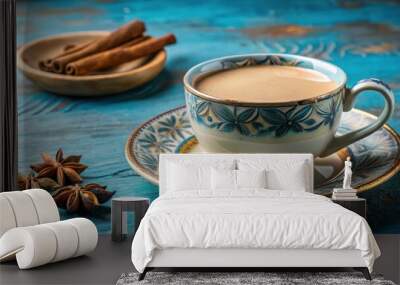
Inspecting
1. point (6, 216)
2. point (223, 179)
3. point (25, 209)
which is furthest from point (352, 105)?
point (6, 216)

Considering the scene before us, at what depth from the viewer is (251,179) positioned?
5.26 metres

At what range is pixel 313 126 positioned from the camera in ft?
18.0

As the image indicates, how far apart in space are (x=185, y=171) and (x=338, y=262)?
54.2 inches

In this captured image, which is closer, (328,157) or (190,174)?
(190,174)

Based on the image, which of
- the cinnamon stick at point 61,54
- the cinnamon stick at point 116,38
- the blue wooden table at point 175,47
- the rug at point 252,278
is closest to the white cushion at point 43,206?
the rug at point 252,278

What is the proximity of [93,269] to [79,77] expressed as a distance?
1804 mm

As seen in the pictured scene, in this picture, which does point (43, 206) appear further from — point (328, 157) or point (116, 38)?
point (328, 157)

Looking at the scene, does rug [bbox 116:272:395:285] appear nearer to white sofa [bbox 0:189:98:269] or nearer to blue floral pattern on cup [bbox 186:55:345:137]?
white sofa [bbox 0:189:98:269]

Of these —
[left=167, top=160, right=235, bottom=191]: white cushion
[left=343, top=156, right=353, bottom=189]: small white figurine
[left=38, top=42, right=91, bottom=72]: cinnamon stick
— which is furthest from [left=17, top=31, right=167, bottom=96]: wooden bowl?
[left=343, top=156, right=353, bottom=189]: small white figurine

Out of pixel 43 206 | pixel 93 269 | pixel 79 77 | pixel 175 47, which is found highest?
pixel 175 47

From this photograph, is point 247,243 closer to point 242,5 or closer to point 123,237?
point 123,237

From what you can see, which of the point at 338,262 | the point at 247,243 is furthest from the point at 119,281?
the point at 338,262

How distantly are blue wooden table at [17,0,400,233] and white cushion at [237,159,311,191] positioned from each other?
91 cm

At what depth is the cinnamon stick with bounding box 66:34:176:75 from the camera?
602 centimetres
